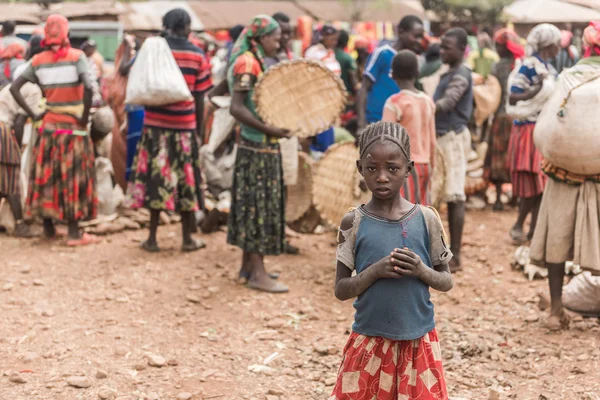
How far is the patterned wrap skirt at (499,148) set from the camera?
8.09m

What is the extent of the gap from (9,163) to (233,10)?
Result: 565 inches

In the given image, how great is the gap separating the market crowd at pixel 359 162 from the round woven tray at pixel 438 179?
2 centimetres

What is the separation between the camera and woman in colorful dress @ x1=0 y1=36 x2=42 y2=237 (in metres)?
6.77

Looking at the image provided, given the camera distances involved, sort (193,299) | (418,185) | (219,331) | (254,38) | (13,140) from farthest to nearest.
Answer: (13,140) < (193,299) < (254,38) < (418,185) < (219,331)

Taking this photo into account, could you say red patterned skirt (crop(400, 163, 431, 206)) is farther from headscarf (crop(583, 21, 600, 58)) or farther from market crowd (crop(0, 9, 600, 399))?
headscarf (crop(583, 21, 600, 58))

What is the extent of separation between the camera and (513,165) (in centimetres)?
671

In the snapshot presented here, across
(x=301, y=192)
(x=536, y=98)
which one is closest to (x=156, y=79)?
(x=301, y=192)

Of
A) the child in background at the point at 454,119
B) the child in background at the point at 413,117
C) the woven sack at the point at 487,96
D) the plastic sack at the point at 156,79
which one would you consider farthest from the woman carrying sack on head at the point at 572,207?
the woven sack at the point at 487,96

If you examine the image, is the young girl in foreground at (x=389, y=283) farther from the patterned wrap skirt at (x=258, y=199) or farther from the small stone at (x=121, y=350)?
the patterned wrap skirt at (x=258, y=199)

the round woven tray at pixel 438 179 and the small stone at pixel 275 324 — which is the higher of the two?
the round woven tray at pixel 438 179

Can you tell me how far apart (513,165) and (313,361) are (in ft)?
11.2

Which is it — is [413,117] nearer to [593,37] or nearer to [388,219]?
[593,37]

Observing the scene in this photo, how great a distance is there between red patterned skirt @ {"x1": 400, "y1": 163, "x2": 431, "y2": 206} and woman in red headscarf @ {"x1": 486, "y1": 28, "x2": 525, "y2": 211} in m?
3.32

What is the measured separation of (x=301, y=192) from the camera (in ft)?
21.2
